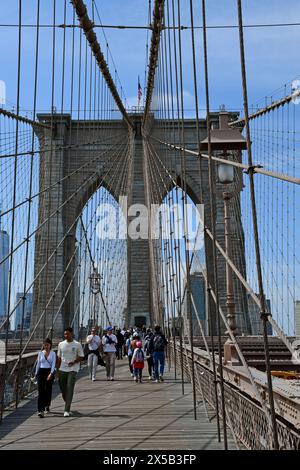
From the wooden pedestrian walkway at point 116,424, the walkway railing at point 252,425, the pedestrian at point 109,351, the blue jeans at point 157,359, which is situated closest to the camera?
the walkway railing at point 252,425

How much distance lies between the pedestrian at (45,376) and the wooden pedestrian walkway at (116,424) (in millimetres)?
137

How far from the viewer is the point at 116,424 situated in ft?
16.0

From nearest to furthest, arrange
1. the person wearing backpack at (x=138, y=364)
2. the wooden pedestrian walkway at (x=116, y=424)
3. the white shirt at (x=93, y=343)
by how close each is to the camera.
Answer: the wooden pedestrian walkway at (x=116, y=424), the person wearing backpack at (x=138, y=364), the white shirt at (x=93, y=343)

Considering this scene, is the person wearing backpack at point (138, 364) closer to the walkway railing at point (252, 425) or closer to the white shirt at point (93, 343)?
the white shirt at point (93, 343)

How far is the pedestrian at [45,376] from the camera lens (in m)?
5.48

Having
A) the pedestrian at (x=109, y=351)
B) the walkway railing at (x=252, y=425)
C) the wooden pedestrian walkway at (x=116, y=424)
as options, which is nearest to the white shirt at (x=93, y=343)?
the pedestrian at (x=109, y=351)

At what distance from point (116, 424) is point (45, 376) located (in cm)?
103

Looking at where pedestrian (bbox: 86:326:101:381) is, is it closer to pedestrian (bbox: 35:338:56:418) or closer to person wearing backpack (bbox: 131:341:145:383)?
person wearing backpack (bbox: 131:341:145:383)

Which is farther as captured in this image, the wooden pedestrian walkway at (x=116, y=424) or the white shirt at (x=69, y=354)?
the white shirt at (x=69, y=354)

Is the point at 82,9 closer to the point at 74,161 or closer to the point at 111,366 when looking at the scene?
the point at 111,366

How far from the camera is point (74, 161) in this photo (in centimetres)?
3222

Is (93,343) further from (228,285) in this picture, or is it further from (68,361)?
(228,285)
